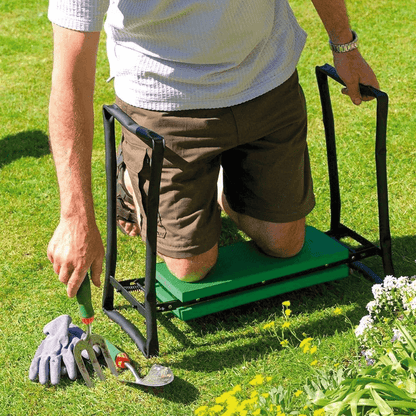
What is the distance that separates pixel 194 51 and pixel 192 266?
3.00 ft

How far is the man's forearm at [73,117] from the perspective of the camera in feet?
7.59

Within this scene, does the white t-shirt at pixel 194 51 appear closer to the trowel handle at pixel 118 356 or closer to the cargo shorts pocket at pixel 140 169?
the cargo shorts pocket at pixel 140 169

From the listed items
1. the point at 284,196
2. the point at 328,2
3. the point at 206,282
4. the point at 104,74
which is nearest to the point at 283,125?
the point at 284,196

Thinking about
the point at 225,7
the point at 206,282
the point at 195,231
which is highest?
the point at 225,7

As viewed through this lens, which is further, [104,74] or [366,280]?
[104,74]

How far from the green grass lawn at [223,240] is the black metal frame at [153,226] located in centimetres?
11

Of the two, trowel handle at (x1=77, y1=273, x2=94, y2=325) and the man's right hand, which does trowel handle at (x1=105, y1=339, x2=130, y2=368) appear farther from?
the man's right hand

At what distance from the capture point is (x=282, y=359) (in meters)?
2.93

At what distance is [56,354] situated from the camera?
9.63 feet

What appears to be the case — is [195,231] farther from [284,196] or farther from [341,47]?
[341,47]

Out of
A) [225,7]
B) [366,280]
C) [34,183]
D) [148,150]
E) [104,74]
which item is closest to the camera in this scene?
[225,7]

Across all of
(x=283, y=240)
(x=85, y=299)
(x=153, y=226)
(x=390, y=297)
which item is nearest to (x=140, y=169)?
(x=153, y=226)

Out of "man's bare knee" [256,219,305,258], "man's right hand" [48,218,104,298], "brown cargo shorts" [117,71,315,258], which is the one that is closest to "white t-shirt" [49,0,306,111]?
"brown cargo shorts" [117,71,315,258]

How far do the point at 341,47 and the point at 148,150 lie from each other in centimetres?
98
